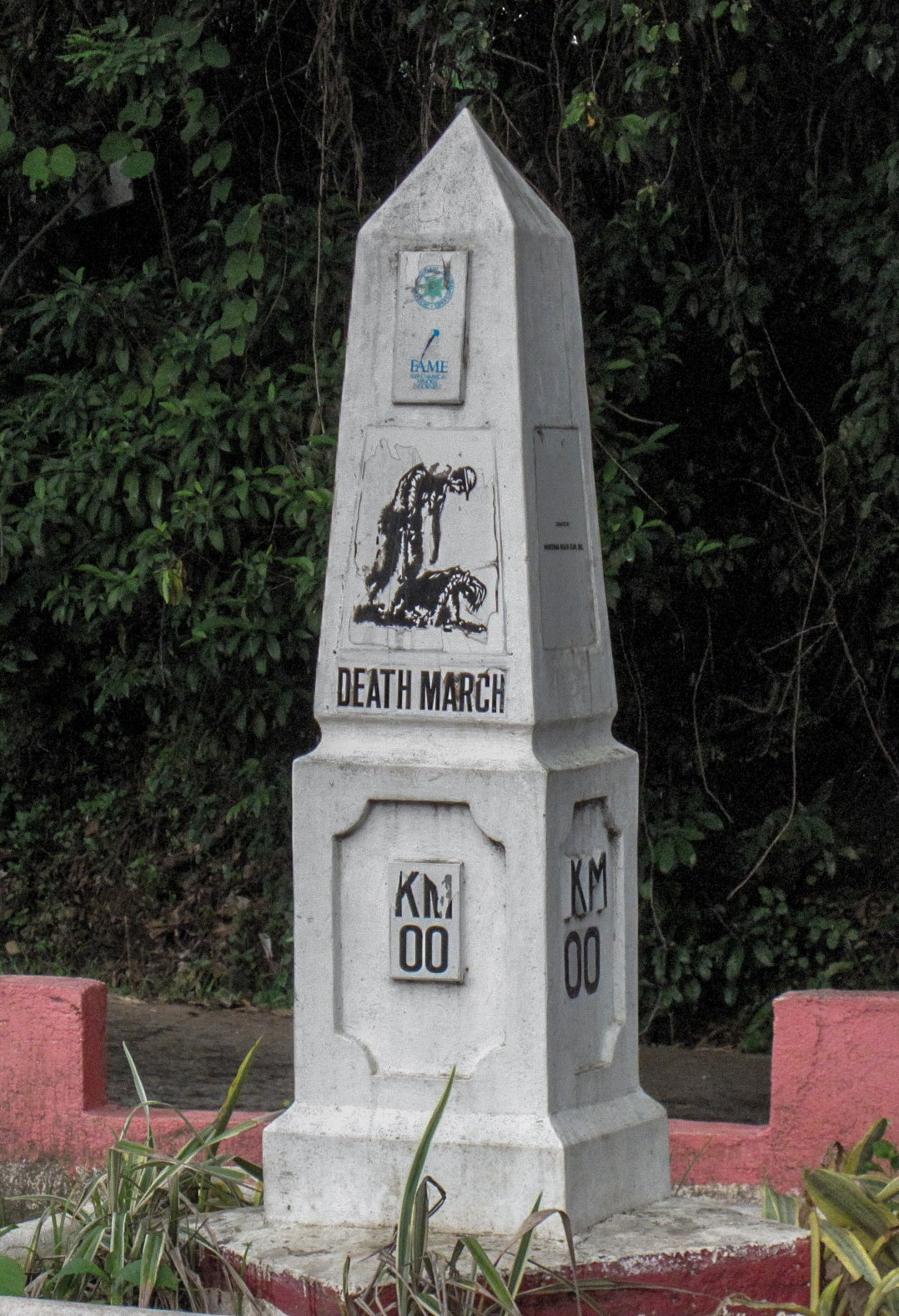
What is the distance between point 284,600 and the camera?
7.17m

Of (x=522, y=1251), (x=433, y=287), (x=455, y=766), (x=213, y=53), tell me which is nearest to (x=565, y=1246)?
(x=522, y=1251)

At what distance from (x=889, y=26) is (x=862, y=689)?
2.82 metres

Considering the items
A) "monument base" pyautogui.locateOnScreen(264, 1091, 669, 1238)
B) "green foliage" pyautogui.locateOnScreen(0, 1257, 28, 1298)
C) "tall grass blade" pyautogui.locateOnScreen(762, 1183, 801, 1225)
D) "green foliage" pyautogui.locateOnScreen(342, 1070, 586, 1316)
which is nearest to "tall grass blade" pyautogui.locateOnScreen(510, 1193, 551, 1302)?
"green foliage" pyautogui.locateOnScreen(342, 1070, 586, 1316)

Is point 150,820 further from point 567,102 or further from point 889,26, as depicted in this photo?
point 889,26

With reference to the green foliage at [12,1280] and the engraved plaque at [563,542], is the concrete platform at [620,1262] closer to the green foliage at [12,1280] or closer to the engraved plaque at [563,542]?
the green foliage at [12,1280]

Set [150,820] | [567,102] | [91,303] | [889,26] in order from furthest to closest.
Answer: [150,820], [91,303], [567,102], [889,26]

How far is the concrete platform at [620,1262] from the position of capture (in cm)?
350

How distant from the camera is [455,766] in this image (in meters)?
3.73

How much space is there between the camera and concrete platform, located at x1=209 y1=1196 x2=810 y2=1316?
3498 mm

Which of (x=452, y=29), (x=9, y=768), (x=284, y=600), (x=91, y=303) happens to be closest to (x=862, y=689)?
(x=284, y=600)

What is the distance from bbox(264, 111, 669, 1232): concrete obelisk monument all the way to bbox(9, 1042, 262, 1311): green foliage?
0.21 meters

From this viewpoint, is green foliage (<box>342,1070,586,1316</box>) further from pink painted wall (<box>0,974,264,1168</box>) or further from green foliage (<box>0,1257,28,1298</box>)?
pink painted wall (<box>0,974,264,1168</box>)

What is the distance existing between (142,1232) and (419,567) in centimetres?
156

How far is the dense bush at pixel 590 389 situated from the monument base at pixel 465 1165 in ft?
10.4
